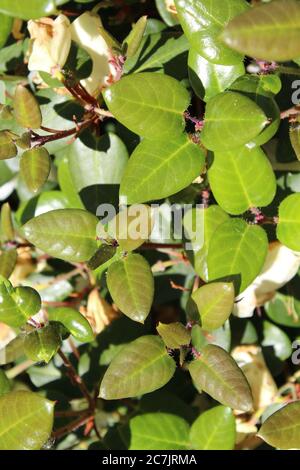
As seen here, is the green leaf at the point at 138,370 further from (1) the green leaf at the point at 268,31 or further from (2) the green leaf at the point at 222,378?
(1) the green leaf at the point at 268,31

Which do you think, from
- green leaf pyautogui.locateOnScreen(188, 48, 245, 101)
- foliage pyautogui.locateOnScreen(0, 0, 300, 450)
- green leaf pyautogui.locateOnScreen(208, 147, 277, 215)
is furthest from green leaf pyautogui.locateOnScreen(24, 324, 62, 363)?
green leaf pyautogui.locateOnScreen(188, 48, 245, 101)

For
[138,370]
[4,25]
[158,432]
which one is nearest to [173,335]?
[138,370]

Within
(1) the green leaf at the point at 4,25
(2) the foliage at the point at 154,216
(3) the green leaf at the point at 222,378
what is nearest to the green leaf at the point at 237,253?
(2) the foliage at the point at 154,216

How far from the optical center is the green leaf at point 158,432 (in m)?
1.16

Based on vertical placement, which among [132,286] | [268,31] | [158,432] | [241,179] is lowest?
[158,432]

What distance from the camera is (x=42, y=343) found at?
97 cm

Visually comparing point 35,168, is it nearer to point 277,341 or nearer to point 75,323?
point 75,323

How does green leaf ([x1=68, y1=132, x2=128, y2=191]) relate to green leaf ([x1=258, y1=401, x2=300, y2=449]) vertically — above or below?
above

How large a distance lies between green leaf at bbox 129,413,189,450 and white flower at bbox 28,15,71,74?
62 centimetres

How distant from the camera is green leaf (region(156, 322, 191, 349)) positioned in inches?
37.3

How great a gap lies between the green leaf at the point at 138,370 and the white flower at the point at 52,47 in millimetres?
439

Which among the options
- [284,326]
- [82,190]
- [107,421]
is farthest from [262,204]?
[107,421]

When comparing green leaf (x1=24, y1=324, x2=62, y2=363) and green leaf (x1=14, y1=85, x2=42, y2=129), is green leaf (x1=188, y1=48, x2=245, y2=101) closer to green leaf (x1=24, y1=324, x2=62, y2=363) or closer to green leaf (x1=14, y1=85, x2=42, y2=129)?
green leaf (x1=14, y1=85, x2=42, y2=129)

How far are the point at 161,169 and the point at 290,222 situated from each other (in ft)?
0.70
